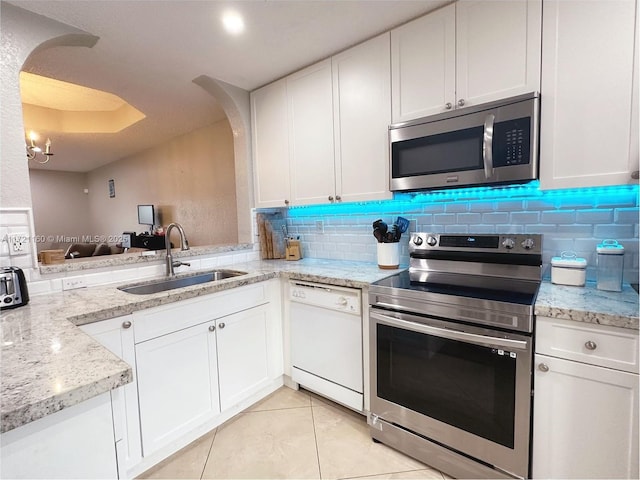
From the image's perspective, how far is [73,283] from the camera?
5.81ft

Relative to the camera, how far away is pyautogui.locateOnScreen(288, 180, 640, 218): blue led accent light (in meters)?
1.50

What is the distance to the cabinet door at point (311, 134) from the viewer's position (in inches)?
87.6

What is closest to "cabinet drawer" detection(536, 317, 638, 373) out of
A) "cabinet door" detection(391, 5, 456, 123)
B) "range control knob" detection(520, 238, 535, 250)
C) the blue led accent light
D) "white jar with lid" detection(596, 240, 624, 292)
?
"white jar with lid" detection(596, 240, 624, 292)

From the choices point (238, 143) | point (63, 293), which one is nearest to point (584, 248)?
point (238, 143)

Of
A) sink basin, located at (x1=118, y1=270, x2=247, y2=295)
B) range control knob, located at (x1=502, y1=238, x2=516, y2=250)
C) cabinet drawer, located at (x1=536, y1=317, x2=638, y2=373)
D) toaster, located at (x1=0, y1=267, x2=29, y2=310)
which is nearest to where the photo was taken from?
cabinet drawer, located at (x1=536, y1=317, x2=638, y2=373)

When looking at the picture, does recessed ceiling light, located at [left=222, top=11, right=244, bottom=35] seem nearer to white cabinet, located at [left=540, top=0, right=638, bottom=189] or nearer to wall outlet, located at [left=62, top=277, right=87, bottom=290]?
white cabinet, located at [left=540, top=0, right=638, bottom=189]

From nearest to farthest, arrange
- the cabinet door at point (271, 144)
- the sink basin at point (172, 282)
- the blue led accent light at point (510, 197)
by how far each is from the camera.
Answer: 1. the blue led accent light at point (510, 197)
2. the sink basin at point (172, 282)
3. the cabinet door at point (271, 144)

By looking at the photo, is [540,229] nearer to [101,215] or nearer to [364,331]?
[364,331]

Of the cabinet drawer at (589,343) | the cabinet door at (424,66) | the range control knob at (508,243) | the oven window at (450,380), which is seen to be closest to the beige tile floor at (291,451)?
the oven window at (450,380)

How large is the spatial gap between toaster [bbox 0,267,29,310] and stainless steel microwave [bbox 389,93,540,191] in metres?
1.97

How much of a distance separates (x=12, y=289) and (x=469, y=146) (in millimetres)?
2304

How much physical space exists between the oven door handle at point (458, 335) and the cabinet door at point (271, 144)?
1354 mm

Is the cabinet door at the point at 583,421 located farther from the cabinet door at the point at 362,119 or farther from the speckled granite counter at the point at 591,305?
the cabinet door at the point at 362,119

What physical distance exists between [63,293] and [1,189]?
23.2 inches
